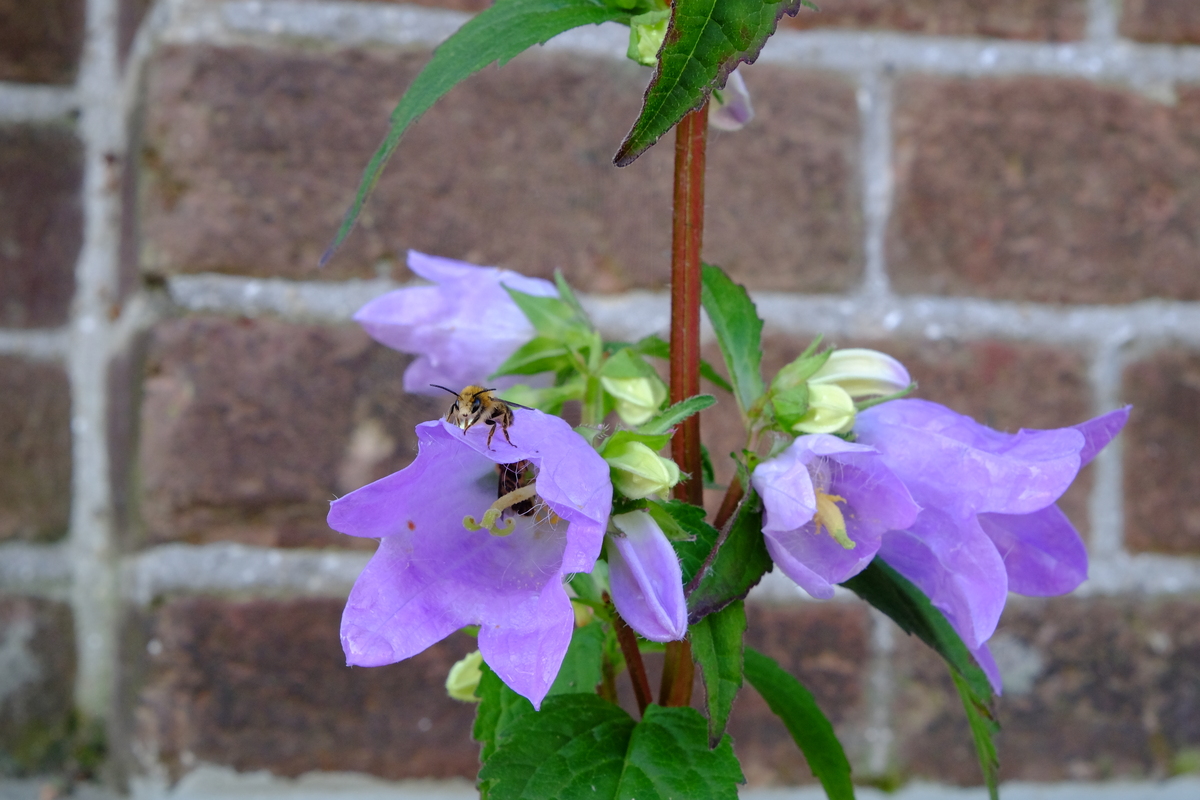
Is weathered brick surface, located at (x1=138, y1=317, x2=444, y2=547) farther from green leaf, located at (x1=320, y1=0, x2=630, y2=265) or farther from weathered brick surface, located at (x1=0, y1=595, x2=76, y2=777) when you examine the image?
green leaf, located at (x1=320, y1=0, x2=630, y2=265)

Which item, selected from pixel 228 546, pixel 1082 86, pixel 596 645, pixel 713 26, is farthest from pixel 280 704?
pixel 1082 86

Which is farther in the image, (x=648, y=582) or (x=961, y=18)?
(x=961, y=18)

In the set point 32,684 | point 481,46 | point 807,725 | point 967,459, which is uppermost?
point 481,46

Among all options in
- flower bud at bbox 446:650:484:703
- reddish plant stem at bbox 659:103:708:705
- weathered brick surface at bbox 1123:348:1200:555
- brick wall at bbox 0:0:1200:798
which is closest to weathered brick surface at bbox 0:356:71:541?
brick wall at bbox 0:0:1200:798

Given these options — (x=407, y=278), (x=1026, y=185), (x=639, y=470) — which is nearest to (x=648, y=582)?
(x=639, y=470)

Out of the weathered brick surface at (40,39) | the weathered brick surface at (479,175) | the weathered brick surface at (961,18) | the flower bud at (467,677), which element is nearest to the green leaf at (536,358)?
the flower bud at (467,677)

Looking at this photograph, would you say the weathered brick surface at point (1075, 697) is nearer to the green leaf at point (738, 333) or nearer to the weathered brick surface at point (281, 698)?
the weathered brick surface at point (281, 698)

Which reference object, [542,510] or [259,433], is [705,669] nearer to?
[542,510]

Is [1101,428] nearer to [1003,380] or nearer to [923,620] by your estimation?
[923,620]
